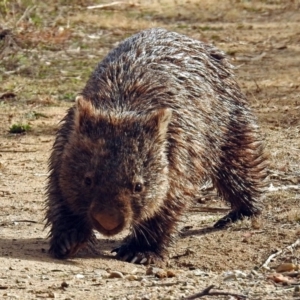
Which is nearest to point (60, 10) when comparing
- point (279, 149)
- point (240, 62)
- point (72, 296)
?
point (240, 62)

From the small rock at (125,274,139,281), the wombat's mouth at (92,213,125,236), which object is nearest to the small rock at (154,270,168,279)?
the small rock at (125,274,139,281)

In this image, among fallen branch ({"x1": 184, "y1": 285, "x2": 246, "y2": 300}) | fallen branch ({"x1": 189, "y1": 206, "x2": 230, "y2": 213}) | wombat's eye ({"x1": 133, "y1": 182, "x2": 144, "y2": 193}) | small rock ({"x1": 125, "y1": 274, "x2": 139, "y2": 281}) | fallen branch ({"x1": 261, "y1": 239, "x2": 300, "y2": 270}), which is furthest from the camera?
fallen branch ({"x1": 189, "y1": 206, "x2": 230, "y2": 213})

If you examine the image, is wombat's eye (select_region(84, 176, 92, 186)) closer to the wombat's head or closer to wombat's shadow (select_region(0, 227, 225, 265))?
the wombat's head

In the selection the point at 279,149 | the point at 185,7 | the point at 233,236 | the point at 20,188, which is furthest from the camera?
the point at 185,7

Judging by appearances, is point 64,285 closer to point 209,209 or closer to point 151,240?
point 151,240

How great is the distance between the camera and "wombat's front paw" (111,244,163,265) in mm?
6582

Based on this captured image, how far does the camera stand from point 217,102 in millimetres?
7281

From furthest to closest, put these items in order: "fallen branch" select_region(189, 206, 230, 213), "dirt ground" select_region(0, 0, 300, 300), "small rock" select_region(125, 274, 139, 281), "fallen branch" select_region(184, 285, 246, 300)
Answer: "fallen branch" select_region(189, 206, 230, 213) → "small rock" select_region(125, 274, 139, 281) → "dirt ground" select_region(0, 0, 300, 300) → "fallen branch" select_region(184, 285, 246, 300)

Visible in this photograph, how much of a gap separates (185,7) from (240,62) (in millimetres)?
4882

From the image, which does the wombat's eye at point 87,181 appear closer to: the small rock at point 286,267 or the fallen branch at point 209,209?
the small rock at point 286,267

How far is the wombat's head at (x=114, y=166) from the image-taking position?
5996mm

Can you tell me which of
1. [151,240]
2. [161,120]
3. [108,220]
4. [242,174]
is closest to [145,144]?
[161,120]

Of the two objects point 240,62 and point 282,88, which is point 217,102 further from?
point 240,62

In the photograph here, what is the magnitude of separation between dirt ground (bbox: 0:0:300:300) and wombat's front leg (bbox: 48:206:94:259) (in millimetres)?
75
